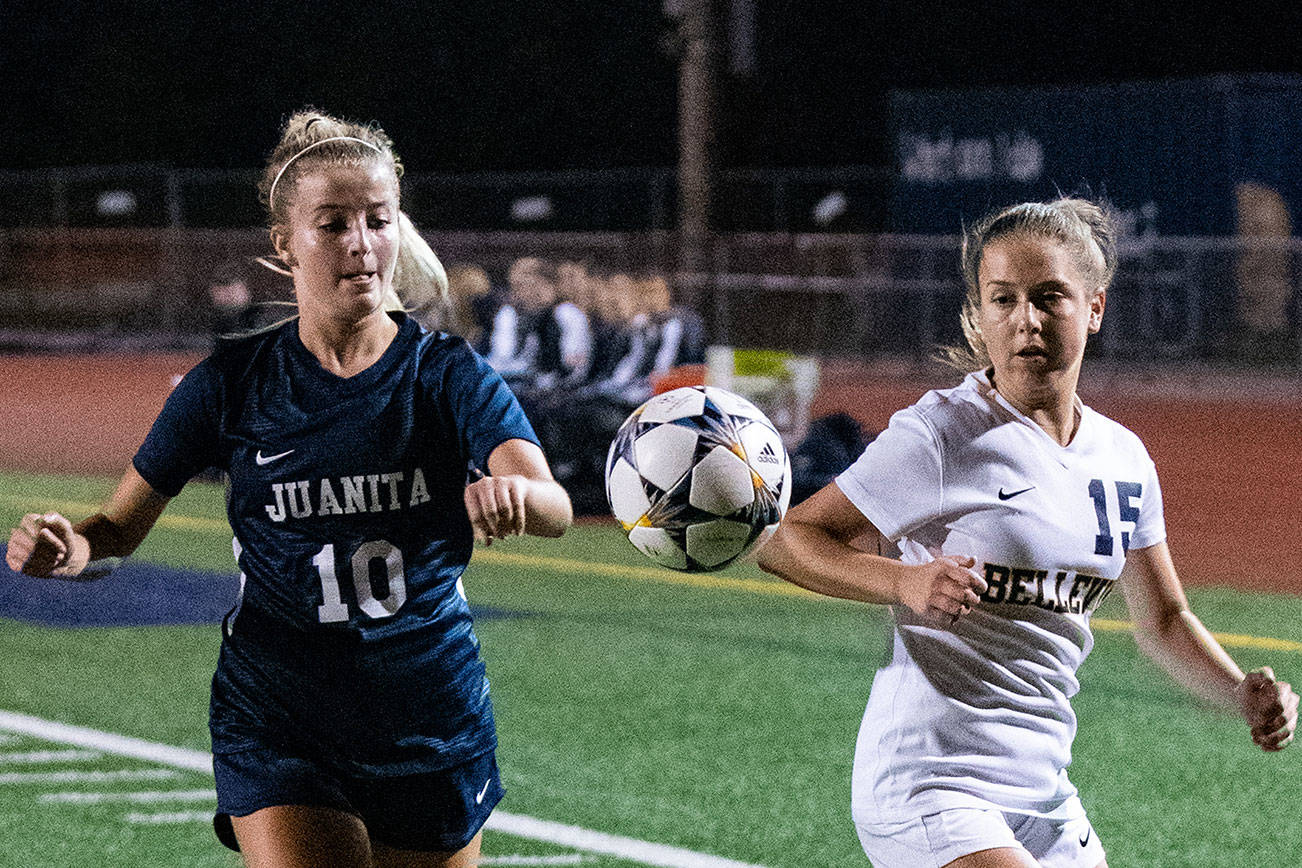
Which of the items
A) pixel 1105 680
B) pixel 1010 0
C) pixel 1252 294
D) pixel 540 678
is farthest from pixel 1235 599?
pixel 1010 0

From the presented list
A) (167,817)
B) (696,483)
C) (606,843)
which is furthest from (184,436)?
(167,817)

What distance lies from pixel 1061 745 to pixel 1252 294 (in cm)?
1931

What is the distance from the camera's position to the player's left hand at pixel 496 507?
11.4 ft

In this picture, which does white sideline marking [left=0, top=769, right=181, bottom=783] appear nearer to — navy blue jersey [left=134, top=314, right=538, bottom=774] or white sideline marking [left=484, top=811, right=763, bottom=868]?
white sideline marking [left=484, top=811, right=763, bottom=868]

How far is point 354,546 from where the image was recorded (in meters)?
3.90

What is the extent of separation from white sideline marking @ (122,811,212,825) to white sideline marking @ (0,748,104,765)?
845mm

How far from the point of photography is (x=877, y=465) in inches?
151

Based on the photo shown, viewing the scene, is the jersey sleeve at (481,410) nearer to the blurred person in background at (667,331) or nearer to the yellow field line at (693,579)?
the yellow field line at (693,579)

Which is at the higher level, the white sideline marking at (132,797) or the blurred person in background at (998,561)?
the blurred person in background at (998,561)

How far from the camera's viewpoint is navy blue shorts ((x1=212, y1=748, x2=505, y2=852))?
3.93 meters

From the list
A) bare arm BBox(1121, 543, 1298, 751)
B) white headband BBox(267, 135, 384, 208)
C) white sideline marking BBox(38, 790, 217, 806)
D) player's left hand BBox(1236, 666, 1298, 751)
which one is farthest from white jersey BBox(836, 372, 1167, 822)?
white sideline marking BBox(38, 790, 217, 806)

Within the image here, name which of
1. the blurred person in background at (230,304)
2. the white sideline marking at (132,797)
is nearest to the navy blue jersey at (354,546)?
the blurred person in background at (230,304)

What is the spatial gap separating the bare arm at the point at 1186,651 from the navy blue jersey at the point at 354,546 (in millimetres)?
1276

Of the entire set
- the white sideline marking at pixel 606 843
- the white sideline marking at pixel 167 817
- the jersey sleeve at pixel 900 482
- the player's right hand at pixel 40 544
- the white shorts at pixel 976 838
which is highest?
the jersey sleeve at pixel 900 482
